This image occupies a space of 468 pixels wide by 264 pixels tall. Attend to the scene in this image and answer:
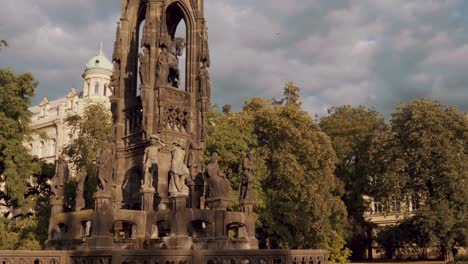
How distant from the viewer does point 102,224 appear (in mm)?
12086

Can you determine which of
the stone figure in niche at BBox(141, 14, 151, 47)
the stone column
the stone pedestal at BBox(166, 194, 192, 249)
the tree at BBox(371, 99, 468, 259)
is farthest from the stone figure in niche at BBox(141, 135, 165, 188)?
the tree at BBox(371, 99, 468, 259)

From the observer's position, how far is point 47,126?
205 feet

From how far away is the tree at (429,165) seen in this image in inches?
1463

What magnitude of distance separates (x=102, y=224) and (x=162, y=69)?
5.56 metres

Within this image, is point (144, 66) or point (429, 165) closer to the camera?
point (144, 66)

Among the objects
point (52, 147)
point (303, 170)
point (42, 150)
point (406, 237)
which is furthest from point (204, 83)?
point (42, 150)

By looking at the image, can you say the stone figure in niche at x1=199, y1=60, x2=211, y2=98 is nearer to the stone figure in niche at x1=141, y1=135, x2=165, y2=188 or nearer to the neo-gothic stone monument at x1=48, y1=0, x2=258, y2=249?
the neo-gothic stone monument at x1=48, y1=0, x2=258, y2=249

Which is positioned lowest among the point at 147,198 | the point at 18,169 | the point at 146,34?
the point at 147,198

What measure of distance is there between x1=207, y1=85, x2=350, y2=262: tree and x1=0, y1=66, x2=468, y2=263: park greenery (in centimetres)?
6

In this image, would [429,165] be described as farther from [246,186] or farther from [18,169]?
[18,169]

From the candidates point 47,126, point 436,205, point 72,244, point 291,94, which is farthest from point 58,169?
point 47,126

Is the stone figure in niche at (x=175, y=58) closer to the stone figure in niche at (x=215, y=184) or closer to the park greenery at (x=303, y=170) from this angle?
the stone figure in niche at (x=215, y=184)

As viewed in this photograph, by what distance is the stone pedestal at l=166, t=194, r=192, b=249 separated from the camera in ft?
40.3

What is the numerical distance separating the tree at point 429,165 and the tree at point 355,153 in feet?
10.8
